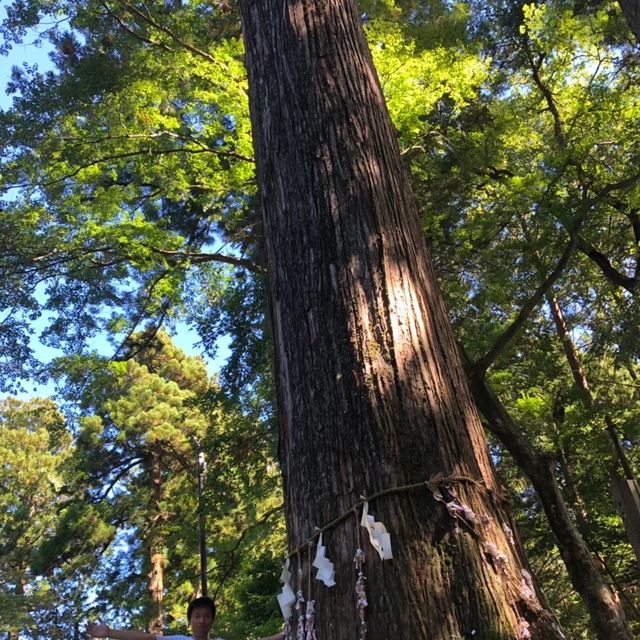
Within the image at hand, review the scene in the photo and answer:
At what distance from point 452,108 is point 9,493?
23.1 m

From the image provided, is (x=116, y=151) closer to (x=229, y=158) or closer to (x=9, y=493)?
(x=229, y=158)

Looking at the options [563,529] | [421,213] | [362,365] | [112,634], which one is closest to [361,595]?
[362,365]

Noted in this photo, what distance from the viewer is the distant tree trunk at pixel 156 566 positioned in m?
17.3

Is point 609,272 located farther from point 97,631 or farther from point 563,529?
point 97,631

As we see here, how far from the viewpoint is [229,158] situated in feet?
33.7

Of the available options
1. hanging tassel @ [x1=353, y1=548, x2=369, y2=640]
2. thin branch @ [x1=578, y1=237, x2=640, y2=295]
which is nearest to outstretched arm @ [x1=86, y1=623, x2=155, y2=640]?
hanging tassel @ [x1=353, y1=548, x2=369, y2=640]

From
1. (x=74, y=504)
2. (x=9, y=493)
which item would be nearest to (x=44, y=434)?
(x=9, y=493)

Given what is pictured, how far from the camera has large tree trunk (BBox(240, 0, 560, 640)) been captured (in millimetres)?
1316

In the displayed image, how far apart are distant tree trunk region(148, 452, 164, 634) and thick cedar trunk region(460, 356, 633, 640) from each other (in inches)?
546

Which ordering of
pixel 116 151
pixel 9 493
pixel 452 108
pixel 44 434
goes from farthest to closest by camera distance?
pixel 44 434
pixel 9 493
pixel 452 108
pixel 116 151

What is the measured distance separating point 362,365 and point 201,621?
263cm

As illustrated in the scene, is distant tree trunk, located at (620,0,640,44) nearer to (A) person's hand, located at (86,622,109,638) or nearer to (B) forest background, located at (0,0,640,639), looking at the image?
(B) forest background, located at (0,0,640,639)

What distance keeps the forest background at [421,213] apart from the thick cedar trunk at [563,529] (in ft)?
0.17

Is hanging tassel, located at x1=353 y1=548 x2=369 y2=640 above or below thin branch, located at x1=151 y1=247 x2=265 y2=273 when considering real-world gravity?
below
